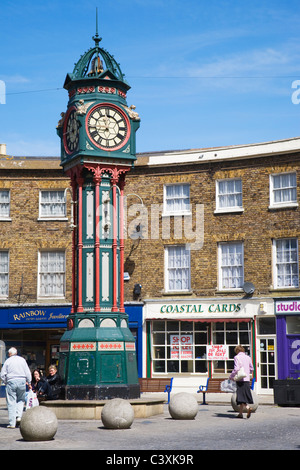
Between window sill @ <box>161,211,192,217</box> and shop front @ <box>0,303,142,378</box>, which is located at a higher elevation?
window sill @ <box>161,211,192,217</box>

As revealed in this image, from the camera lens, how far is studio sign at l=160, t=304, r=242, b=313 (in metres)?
29.9

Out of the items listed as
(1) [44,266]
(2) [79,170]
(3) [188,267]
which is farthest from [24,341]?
(2) [79,170]

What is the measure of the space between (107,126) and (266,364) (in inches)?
532

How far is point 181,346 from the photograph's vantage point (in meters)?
30.8

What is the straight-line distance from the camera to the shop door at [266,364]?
29.3 meters

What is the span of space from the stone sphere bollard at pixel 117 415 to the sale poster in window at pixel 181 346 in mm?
15738

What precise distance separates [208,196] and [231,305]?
14.8 feet

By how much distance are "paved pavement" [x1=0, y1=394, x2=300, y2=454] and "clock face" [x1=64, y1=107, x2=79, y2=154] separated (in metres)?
7.22

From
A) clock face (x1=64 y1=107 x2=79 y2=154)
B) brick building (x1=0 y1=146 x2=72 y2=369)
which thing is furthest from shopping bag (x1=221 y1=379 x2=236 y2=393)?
brick building (x1=0 y1=146 x2=72 y2=369)

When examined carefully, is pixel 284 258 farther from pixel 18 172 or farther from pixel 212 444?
pixel 212 444

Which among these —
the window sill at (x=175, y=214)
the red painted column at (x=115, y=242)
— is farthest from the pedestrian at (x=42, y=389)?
the window sill at (x=175, y=214)

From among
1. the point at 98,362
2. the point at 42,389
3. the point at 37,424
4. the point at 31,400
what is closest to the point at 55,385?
the point at 42,389

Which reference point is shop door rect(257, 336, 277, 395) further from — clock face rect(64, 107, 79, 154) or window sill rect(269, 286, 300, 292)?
clock face rect(64, 107, 79, 154)

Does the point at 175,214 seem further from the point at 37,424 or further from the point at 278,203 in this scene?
the point at 37,424
